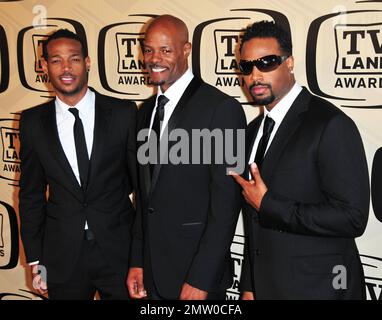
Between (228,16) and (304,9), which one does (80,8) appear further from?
(304,9)

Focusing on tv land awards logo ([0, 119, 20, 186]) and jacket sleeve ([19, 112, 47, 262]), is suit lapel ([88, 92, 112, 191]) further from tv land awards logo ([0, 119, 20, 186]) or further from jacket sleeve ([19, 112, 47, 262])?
tv land awards logo ([0, 119, 20, 186])

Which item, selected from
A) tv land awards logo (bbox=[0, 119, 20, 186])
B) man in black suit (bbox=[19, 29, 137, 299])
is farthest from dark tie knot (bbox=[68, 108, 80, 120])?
tv land awards logo (bbox=[0, 119, 20, 186])

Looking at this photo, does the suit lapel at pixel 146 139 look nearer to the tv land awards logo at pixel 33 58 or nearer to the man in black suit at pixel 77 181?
the man in black suit at pixel 77 181

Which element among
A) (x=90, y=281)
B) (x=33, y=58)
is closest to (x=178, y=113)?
(x=90, y=281)

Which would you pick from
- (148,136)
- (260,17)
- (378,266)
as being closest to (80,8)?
(260,17)

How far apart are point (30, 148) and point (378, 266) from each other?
1.88 metres

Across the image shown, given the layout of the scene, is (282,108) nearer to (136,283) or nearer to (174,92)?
Result: (174,92)

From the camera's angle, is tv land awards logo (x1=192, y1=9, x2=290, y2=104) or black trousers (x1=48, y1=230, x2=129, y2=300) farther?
tv land awards logo (x1=192, y1=9, x2=290, y2=104)

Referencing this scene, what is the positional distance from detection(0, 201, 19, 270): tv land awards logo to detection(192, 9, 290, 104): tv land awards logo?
1.67 m

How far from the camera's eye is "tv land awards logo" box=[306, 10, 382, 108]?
227 cm

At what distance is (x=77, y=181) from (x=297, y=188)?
0.98 m

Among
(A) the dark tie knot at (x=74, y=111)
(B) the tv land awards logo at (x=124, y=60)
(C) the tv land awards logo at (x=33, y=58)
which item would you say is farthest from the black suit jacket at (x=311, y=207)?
(C) the tv land awards logo at (x=33, y=58)

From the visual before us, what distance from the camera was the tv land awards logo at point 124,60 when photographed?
2.75m
